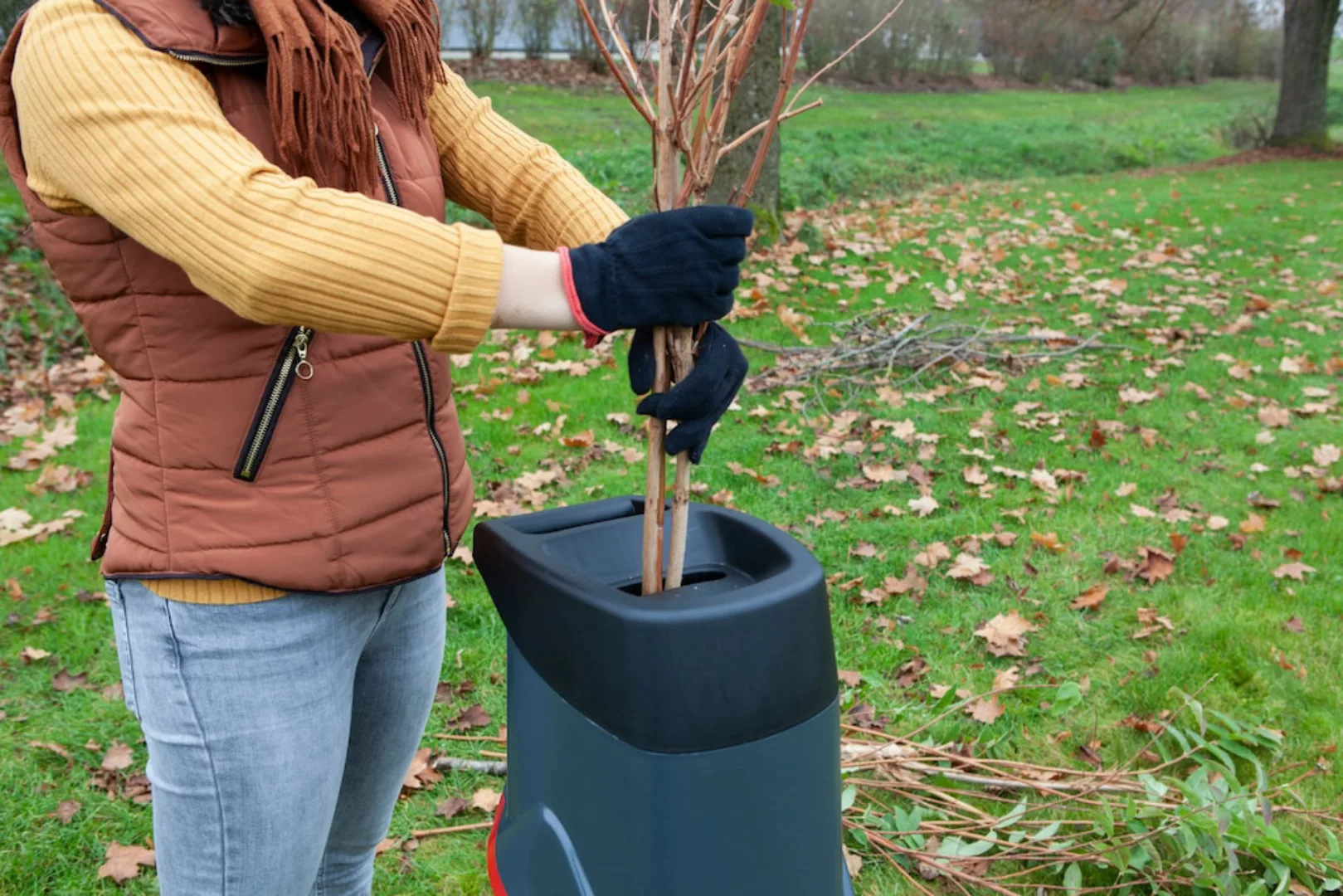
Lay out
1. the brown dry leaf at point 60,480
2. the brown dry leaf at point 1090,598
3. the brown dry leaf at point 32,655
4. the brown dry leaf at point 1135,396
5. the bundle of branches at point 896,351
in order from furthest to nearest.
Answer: the bundle of branches at point 896,351, the brown dry leaf at point 1135,396, the brown dry leaf at point 60,480, the brown dry leaf at point 1090,598, the brown dry leaf at point 32,655

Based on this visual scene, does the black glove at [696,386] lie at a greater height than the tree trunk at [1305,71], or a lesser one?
lesser

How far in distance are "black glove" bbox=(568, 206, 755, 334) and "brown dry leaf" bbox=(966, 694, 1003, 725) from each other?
7.20ft

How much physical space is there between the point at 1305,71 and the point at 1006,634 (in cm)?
1420

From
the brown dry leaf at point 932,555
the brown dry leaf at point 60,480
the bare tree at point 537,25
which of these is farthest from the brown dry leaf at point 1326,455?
the bare tree at point 537,25

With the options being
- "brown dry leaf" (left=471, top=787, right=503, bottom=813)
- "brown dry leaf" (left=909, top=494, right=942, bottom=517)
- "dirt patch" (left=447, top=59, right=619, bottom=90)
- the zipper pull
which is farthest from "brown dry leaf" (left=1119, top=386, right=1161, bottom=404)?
"dirt patch" (left=447, top=59, right=619, bottom=90)

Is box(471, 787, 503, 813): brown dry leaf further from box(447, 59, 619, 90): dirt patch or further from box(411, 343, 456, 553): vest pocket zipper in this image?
box(447, 59, 619, 90): dirt patch

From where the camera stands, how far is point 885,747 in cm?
277

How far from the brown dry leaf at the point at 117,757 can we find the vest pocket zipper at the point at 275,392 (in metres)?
2.01

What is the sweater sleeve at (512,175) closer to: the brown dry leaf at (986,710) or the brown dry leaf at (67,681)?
the brown dry leaf at (986,710)

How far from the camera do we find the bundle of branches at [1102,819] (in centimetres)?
224

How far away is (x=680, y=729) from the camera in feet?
4.14

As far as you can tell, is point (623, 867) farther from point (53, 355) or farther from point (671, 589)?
point (53, 355)

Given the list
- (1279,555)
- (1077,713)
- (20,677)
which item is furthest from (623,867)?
(1279,555)

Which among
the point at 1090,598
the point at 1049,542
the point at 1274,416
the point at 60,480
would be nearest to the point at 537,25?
the point at 60,480
